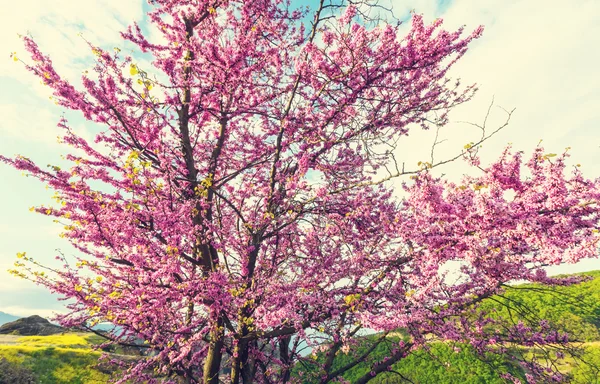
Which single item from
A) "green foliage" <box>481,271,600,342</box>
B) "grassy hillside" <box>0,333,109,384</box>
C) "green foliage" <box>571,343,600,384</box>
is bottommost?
"green foliage" <box>571,343,600,384</box>

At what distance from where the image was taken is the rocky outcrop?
634 inches

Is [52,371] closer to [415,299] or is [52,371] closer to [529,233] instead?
[415,299]

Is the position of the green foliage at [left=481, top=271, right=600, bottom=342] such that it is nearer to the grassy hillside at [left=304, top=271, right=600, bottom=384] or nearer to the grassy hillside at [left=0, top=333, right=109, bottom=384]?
the grassy hillside at [left=304, top=271, right=600, bottom=384]

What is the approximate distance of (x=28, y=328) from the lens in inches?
650

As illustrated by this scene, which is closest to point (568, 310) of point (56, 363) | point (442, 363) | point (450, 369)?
point (450, 369)

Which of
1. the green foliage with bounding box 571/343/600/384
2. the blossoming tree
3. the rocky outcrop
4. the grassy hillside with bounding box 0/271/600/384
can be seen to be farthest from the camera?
the rocky outcrop

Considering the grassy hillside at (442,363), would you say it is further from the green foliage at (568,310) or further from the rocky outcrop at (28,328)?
the rocky outcrop at (28,328)

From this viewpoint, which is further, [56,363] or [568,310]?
[568,310]

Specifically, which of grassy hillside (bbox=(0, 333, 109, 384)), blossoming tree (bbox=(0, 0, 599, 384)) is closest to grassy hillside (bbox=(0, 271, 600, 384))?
grassy hillside (bbox=(0, 333, 109, 384))

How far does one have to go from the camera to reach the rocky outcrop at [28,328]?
1609 centimetres

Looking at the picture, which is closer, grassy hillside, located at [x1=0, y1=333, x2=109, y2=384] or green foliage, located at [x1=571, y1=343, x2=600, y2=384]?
green foliage, located at [x1=571, y1=343, x2=600, y2=384]

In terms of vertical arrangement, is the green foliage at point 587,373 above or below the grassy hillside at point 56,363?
below

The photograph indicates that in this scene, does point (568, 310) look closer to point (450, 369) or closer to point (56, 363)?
point (450, 369)

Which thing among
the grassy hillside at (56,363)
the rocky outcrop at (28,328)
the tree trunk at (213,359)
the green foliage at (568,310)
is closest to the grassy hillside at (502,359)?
the green foliage at (568,310)
